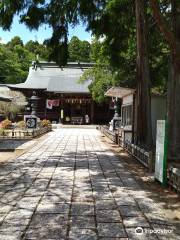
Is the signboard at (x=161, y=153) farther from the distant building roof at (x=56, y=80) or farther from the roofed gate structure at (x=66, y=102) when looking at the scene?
the roofed gate structure at (x=66, y=102)

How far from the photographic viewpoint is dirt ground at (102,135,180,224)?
7.27m

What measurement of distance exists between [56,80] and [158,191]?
41.9 m

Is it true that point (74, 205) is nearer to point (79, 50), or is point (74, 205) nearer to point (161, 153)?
point (161, 153)

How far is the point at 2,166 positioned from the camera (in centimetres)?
1275

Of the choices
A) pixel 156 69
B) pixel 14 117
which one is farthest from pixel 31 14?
pixel 14 117

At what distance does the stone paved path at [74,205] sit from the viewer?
5938mm

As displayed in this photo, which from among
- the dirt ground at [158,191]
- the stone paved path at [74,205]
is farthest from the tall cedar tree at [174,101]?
the stone paved path at [74,205]

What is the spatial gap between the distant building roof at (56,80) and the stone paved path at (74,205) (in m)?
34.8

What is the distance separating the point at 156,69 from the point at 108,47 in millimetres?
3871

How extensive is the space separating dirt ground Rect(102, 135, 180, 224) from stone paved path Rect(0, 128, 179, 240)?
0.19 metres

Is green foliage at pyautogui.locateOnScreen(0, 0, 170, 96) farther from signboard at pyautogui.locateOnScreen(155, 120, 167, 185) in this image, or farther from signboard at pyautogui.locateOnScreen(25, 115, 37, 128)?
signboard at pyautogui.locateOnScreen(25, 115, 37, 128)

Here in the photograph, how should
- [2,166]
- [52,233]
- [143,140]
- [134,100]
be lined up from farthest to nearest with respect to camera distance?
1. [134,100]
2. [143,140]
3. [2,166]
4. [52,233]

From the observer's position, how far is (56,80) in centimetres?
5022

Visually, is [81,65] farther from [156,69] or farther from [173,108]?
[173,108]
